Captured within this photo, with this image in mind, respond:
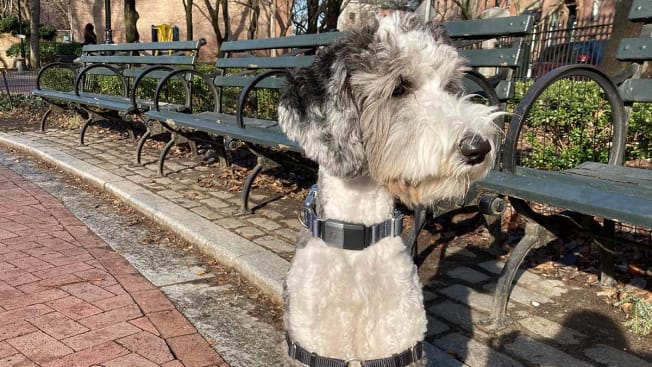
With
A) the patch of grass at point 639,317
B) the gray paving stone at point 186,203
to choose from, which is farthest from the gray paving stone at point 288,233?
the patch of grass at point 639,317

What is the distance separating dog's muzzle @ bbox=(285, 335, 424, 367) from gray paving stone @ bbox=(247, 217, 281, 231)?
258 cm

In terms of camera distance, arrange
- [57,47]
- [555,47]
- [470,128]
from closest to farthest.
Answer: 1. [470,128]
2. [555,47]
3. [57,47]

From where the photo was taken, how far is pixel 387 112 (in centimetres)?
184

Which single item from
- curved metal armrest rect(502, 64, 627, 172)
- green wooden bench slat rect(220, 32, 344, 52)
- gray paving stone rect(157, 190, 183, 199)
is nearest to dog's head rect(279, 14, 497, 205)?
curved metal armrest rect(502, 64, 627, 172)

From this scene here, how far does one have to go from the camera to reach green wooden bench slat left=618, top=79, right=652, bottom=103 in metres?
3.35

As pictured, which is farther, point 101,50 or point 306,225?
point 101,50

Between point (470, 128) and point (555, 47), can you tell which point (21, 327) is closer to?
point (470, 128)

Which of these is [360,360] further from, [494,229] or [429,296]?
[494,229]

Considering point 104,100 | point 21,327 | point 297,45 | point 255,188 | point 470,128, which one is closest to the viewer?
point 470,128

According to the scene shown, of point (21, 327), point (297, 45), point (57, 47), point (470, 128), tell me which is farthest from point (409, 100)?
point (57, 47)

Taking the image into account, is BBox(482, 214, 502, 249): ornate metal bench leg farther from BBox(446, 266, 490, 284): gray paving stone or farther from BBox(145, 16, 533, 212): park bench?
BBox(145, 16, 533, 212): park bench

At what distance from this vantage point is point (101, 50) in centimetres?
1015

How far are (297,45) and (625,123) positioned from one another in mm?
3137

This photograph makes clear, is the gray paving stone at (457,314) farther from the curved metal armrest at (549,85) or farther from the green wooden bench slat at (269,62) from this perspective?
the green wooden bench slat at (269,62)
